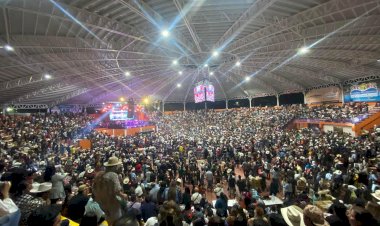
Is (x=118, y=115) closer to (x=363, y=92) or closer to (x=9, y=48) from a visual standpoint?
(x=9, y=48)

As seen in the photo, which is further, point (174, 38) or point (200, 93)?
point (200, 93)

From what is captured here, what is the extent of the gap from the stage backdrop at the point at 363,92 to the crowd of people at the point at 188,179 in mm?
1905

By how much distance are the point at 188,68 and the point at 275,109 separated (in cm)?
2014

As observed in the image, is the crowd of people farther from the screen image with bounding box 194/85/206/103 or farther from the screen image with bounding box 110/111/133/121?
the screen image with bounding box 194/85/206/103

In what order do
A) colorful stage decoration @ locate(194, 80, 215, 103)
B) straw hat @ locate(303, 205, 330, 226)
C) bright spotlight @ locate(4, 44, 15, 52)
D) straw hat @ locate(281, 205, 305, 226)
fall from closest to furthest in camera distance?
straw hat @ locate(303, 205, 330, 226) → straw hat @ locate(281, 205, 305, 226) → bright spotlight @ locate(4, 44, 15, 52) → colorful stage decoration @ locate(194, 80, 215, 103)

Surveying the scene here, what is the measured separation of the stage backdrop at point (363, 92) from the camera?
28242mm

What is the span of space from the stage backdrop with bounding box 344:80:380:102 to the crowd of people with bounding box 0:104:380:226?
191 cm

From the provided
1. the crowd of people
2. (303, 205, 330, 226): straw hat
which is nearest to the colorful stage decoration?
the crowd of people

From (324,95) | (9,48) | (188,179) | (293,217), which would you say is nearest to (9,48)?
Answer: (9,48)

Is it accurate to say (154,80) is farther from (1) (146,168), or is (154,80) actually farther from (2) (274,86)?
(1) (146,168)

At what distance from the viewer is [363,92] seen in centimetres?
2991

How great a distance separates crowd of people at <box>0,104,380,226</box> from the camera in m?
3.77

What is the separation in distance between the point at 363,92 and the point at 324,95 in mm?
6159

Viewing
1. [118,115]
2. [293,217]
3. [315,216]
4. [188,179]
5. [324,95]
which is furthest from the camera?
[118,115]
